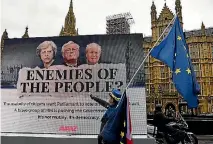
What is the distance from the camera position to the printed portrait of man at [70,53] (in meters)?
6.86

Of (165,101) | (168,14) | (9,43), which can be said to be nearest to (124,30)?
(168,14)

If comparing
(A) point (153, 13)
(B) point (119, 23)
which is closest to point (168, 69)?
(A) point (153, 13)

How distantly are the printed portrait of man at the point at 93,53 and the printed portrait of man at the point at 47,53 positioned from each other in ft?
3.25

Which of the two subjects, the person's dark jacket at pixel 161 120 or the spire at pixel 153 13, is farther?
the spire at pixel 153 13

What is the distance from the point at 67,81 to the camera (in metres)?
6.73

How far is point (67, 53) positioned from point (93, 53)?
2.41 feet

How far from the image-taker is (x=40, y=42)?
7.08 metres

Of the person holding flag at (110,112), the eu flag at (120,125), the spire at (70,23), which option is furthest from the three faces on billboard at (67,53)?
the spire at (70,23)

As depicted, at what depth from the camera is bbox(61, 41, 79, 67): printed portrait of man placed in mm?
6863

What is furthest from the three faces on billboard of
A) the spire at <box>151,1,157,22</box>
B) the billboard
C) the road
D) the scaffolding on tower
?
the scaffolding on tower

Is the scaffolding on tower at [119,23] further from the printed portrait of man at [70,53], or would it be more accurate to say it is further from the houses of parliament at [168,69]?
the printed portrait of man at [70,53]

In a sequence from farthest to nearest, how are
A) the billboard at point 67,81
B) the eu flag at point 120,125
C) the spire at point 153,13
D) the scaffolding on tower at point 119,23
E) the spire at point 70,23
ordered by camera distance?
the scaffolding on tower at point 119,23 < the spire at point 153,13 < the spire at point 70,23 < the billboard at point 67,81 < the eu flag at point 120,125

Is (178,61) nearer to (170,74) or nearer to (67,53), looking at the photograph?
(67,53)

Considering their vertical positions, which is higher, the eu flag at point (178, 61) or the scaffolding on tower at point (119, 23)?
the scaffolding on tower at point (119, 23)
